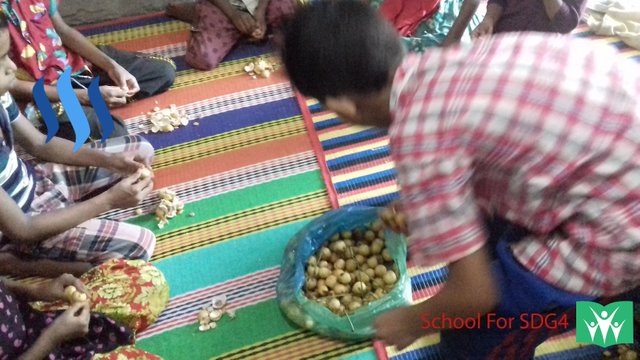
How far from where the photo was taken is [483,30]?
1.80 meters

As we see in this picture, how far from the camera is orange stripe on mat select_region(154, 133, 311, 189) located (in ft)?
5.54

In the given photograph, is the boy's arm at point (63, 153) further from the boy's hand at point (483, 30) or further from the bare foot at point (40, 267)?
the boy's hand at point (483, 30)

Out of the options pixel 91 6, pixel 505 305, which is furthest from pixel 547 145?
pixel 91 6

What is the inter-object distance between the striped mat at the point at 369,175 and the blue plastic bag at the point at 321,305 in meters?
0.09

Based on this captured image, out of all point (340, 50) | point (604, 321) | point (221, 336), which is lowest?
point (221, 336)

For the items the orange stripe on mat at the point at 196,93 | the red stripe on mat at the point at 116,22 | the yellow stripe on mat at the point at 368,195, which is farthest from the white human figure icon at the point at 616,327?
the red stripe on mat at the point at 116,22

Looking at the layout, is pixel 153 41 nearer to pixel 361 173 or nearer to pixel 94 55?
pixel 94 55

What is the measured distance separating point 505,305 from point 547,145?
304 millimetres

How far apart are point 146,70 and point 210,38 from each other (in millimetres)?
275

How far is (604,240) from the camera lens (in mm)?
744

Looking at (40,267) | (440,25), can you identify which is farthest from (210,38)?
(40,267)

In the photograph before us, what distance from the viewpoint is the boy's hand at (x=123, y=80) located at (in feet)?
5.92

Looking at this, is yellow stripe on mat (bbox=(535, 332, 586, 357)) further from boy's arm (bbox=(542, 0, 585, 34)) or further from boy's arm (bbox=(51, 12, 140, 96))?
boy's arm (bbox=(51, 12, 140, 96))

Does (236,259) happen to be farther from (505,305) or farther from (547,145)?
(547,145)
